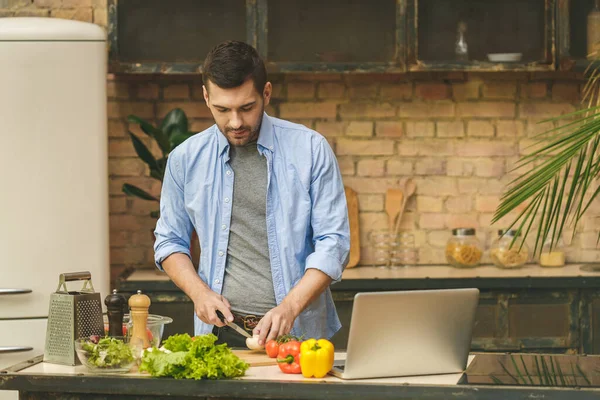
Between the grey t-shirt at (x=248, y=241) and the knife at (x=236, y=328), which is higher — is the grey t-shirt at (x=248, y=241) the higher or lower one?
the higher one

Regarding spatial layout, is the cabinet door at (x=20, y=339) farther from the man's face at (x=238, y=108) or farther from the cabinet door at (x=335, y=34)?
the man's face at (x=238, y=108)

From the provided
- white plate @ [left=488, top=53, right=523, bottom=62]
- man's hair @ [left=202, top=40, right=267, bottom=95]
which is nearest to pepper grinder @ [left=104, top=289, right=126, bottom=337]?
man's hair @ [left=202, top=40, right=267, bottom=95]

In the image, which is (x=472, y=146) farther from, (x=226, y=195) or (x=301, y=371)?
(x=301, y=371)

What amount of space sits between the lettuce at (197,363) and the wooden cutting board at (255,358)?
0.44 ft

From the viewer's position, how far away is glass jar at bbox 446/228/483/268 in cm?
449

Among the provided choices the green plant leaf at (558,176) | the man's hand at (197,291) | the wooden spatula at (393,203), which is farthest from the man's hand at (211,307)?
the wooden spatula at (393,203)

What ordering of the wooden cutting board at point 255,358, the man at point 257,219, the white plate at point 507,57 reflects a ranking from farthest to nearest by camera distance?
1. the white plate at point 507,57
2. the man at point 257,219
3. the wooden cutting board at point 255,358

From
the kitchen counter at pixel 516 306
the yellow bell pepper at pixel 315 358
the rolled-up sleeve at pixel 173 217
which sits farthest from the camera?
the kitchen counter at pixel 516 306

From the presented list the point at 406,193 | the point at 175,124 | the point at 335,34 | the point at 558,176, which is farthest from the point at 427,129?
the point at 558,176

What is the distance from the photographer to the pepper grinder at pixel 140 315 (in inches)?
103

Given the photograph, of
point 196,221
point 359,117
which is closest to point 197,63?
point 359,117

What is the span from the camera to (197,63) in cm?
434

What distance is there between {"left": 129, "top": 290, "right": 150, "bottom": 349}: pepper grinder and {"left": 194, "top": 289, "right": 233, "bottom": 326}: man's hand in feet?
0.52

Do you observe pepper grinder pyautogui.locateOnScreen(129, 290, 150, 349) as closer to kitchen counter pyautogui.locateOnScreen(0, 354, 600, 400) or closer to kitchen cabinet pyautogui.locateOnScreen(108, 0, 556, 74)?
kitchen counter pyautogui.locateOnScreen(0, 354, 600, 400)
